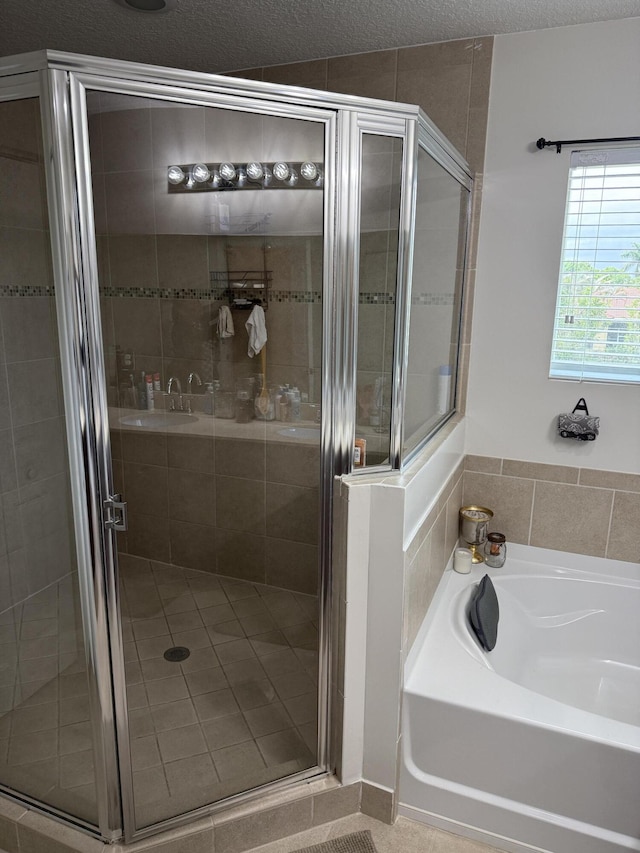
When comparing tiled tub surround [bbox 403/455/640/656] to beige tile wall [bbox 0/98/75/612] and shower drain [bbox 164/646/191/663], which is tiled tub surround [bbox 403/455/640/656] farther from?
beige tile wall [bbox 0/98/75/612]

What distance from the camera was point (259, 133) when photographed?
5.24ft

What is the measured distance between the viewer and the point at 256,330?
1749 millimetres

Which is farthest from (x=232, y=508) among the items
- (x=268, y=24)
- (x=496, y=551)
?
(x=268, y=24)

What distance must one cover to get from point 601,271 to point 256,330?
1546mm

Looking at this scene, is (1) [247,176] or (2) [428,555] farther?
(2) [428,555]

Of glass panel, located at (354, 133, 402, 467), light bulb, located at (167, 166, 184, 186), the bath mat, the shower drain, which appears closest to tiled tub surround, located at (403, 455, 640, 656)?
glass panel, located at (354, 133, 402, 467)

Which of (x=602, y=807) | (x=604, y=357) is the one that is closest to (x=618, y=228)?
(x=604, y=357)

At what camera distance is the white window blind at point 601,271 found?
2396mm

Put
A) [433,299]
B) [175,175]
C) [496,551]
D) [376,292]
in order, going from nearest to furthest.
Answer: [175,175] < [376,292] < [433,299] < [496,551]

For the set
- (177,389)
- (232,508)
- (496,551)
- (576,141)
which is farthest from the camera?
(496,551)

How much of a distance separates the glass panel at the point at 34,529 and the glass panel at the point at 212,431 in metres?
0.14

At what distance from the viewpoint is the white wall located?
7.64ft

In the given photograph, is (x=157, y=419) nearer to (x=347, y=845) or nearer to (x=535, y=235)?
(x=347, y=845)

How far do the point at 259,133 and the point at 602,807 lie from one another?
2.10 m
